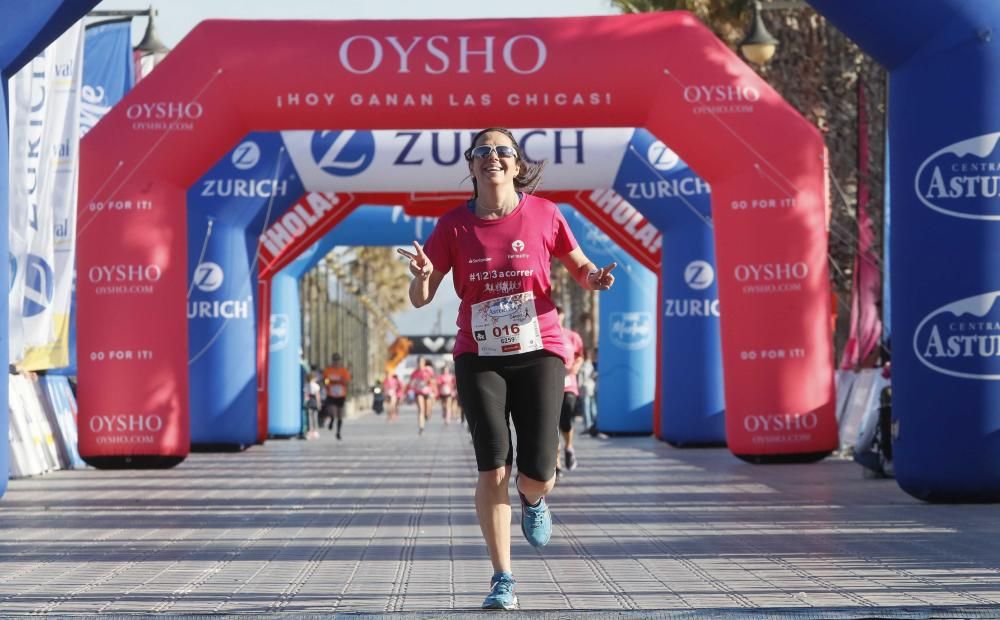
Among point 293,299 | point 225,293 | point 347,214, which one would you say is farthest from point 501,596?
point 293,299

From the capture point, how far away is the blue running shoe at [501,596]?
6867 mm

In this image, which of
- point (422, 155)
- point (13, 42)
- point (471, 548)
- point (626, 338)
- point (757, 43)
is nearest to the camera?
point (471, 548)

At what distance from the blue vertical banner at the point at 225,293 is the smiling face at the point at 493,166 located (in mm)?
16500

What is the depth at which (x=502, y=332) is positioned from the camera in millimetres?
7047

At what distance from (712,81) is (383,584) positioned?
10431 mm

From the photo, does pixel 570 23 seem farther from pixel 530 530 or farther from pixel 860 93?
pixel 530 530

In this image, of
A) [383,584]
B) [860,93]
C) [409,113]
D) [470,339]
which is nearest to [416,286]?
[470,339]

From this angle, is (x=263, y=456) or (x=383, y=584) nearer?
(x=383, y=584)

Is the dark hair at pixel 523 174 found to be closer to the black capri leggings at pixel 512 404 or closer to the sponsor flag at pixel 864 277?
the black capri leggings at pixel 512 404

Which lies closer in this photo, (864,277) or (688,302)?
(864,277)

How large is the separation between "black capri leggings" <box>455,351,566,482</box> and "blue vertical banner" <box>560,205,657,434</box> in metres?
21.2

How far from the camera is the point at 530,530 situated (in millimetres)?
7184

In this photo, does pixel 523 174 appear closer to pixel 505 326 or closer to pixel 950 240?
pixel 505 326

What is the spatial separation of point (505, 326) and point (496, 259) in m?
0.27
